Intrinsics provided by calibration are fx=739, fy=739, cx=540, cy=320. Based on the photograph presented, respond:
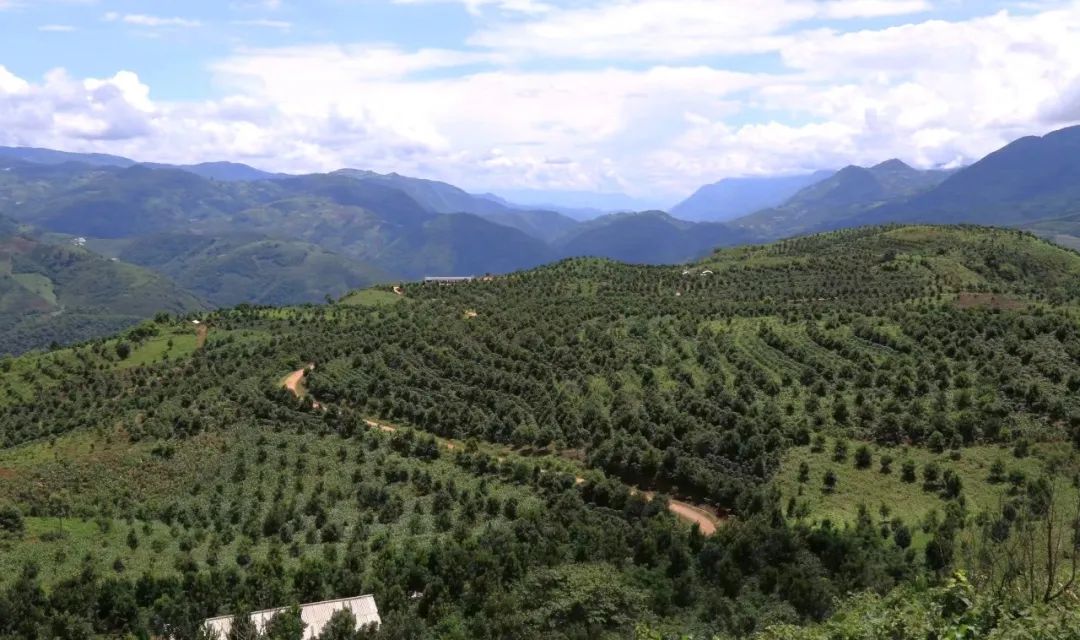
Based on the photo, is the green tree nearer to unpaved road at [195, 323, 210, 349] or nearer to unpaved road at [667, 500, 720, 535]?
unpaved road at [667, 500, 720, 535]

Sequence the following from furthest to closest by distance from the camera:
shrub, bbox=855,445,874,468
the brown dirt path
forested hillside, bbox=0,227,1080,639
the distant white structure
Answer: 1. the brown dirt path
2. shrub, bbox=855,445,874,468
3. forested hillside, bbox=0,227,1080,639
4. the distant white structure

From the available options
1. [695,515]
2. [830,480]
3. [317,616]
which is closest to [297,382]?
[695,515]

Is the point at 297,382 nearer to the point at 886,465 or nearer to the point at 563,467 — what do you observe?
the point at 563,467

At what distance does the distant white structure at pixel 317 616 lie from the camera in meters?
33.8

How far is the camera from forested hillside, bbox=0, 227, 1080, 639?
35031 millimetres

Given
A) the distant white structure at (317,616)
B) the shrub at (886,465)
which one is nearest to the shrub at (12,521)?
the distant white structure at (317,616)

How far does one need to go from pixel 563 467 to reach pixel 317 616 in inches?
1069

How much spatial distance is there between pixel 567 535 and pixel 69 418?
193ft

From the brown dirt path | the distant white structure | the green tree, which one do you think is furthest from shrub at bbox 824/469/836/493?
the brown dirt path

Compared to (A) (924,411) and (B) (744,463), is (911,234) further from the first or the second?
(B) (744,463)

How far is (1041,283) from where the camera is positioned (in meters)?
131

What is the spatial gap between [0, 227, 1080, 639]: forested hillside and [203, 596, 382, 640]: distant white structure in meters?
0.93

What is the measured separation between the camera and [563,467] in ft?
194

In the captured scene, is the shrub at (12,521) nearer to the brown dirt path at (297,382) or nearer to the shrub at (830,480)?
the brown dirt path at (297,382)
